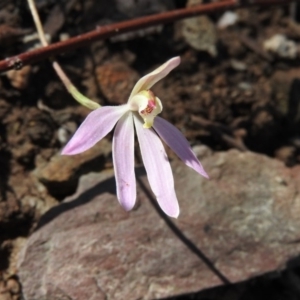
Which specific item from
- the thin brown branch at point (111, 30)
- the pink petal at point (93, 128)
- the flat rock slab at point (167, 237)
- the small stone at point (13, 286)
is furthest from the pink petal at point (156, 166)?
the small stone at point (13, 286)

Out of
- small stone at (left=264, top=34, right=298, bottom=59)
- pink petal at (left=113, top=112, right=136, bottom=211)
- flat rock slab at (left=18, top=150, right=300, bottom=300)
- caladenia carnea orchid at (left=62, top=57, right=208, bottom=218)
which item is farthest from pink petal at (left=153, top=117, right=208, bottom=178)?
small stone at (left=264, top=34, right=298, bottom=59)

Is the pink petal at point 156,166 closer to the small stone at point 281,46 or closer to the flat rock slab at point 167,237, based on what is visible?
the flat rock slab at point 167,237

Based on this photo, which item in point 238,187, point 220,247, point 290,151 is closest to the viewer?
point 220,247

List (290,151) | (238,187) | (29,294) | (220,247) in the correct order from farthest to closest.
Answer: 1. (290,151)
2. (238,187)
3. (220,247)
4. (29,294)

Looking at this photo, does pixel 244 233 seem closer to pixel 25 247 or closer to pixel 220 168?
pixel 220 168

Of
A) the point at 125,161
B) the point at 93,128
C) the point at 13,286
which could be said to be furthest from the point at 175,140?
the point at 13,286

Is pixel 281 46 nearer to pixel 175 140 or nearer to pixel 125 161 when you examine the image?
pixel 175 140

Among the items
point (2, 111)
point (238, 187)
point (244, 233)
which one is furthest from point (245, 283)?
point (2, 111)
